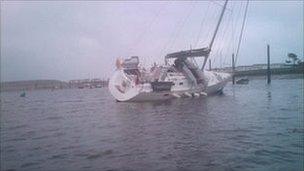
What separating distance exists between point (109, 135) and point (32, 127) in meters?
8.42

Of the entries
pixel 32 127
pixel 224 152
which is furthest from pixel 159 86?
pixel 224 152

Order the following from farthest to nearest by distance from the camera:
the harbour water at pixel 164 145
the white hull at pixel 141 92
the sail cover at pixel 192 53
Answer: the sail cover at pixel 192 53, the white hull at pixel 141 92, the harbour water at pixel 164 145

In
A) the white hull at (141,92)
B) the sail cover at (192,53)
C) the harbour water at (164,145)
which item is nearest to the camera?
the harbour water at (164,145)

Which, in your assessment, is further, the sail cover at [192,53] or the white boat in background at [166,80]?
the sail cover at [192,53]

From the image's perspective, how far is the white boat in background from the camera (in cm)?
4844

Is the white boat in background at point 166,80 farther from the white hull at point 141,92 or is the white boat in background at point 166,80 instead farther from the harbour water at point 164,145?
the harbour water at point 164,145

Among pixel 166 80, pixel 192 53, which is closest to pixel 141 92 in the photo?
pixel 166 80

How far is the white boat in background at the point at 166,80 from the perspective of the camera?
4844 centimetres

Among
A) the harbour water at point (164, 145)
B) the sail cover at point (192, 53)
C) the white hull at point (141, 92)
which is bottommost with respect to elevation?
the harbour water at point (164, 145)

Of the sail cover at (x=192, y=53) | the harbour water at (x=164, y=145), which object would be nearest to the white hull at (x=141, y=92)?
the sail cover at (x=192, y=53)

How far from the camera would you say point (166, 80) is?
170 ft

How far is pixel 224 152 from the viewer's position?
16062mm

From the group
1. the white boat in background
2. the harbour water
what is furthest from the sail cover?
the harbour water

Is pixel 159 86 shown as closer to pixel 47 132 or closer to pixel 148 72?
pixel 148 72
